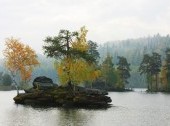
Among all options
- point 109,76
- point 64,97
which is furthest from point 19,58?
point 109,76

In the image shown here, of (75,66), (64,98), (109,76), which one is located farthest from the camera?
(109,76)

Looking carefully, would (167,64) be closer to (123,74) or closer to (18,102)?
(123,74)

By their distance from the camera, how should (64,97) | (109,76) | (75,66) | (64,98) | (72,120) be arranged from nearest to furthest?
1. (72,120)
2. (64,98)
3. (64,97)
4. (75,66)
5. (109,76)

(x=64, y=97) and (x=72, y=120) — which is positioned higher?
(x=64, y=97)

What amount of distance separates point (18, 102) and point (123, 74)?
10061 centimetres

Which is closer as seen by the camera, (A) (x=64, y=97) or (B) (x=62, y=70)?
(A) (x=64, y=97)

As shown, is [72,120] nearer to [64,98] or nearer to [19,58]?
[64,98]

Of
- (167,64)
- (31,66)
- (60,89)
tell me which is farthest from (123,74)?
(60,89)

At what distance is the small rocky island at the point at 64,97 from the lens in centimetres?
8262

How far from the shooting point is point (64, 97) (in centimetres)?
8544

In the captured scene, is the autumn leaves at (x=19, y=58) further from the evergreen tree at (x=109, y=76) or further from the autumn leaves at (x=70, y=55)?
the evergreen tree at (x=109, y=76)

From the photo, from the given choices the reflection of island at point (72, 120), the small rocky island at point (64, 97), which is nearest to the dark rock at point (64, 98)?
the small rocky island at point (64, 97)

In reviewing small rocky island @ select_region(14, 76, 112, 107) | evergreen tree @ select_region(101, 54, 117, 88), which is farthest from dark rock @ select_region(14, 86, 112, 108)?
evergreen tree @ select_region(101, 54, 117, 88)

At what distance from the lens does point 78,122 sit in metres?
54.4
